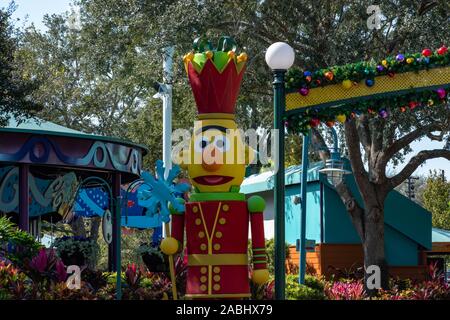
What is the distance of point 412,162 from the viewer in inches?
861

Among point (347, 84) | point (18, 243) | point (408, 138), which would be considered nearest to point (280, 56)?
point (347, 84)

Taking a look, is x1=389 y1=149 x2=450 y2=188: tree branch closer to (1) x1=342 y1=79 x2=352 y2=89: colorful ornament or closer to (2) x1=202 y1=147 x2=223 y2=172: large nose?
(1) x1=342 y1=79 x2=352 y2=89: colorful ornament

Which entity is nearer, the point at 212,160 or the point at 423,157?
the point at 212,160

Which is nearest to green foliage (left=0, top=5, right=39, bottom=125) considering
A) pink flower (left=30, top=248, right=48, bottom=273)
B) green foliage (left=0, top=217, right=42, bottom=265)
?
green foliage (left=0, top=217, right=42, bottom=265)

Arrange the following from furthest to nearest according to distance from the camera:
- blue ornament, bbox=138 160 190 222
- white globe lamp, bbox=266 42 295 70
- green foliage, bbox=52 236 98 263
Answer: green foliage, bbox=52 236 98 263 → blue ornament, bbox=138 160 190 222 → white globe lamp, bbox=266 42 295 70

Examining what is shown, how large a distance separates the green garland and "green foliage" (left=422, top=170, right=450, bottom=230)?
37.5 meters

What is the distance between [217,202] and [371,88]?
2595mm

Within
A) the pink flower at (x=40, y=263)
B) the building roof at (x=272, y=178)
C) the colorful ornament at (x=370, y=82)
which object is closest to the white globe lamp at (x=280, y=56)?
the colorful ornament at (x=370, y=82)

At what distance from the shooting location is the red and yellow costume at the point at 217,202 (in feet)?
38.6

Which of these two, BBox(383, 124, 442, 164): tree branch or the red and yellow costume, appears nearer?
the red and yellow costume

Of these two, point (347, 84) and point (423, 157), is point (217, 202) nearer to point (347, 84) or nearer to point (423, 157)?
point (347, 84)

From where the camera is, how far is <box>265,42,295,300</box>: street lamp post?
11.0m

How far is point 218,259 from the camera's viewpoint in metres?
11.7
